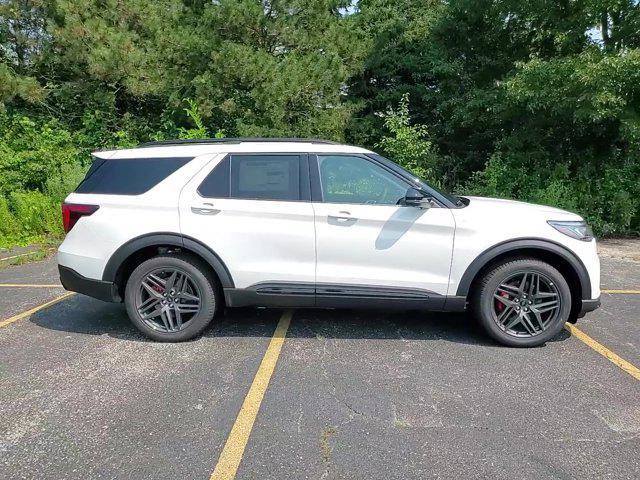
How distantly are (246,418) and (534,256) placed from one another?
107 inches

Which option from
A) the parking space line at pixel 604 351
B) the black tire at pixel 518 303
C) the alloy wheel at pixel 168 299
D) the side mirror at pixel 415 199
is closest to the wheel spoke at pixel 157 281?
the alloy wheel at pixel 168 299

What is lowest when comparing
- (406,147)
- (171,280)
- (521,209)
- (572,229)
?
(171,280)

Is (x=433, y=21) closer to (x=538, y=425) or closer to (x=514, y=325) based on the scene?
(x=514, y=325)

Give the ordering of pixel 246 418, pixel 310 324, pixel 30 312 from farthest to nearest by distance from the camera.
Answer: pixel 30 312
pixel 310 324
pixel 246 418

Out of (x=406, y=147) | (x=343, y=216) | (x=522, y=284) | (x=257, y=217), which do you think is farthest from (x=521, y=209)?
(x=406, y=147)

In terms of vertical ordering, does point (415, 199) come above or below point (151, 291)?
above

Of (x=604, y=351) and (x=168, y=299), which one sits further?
(x=168, y=299)

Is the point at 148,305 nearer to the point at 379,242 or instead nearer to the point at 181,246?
the point at 181,246

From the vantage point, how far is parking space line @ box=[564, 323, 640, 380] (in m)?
3.61

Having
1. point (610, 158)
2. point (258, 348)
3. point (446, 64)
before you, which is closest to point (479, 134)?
point (446, 64)

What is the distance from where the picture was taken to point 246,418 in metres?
2.99

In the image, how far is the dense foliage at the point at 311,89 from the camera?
9078 millimetres

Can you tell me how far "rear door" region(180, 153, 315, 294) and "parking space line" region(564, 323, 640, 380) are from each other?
2.47 meters

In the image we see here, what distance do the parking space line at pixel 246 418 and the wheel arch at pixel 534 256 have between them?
1.66 metres
